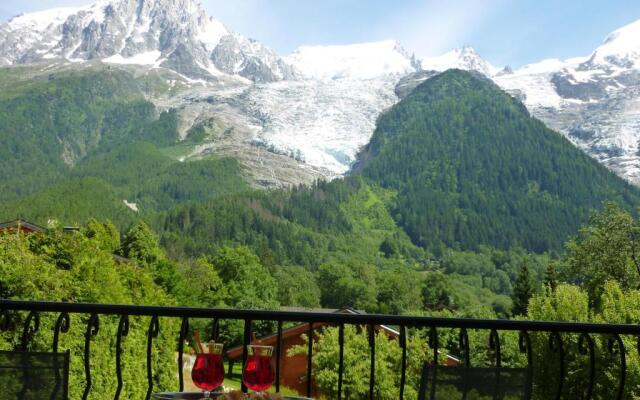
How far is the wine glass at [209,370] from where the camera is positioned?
4.00m

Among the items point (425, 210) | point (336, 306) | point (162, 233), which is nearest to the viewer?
point (336, 306)

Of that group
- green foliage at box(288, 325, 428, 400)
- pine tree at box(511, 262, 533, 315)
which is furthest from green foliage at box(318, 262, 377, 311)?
green foliage at box(288, 325, 428, 400)

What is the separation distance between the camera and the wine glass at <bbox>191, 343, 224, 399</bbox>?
13.1 feet

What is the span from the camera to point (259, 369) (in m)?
3.96

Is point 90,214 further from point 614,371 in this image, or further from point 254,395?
point 254,395

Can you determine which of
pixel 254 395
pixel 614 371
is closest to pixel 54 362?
pixel 254 395

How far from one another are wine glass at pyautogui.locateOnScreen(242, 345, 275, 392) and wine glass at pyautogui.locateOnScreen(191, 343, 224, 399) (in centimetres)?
15

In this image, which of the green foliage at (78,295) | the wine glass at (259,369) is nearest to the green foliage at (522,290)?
the green foliage at (78,295)

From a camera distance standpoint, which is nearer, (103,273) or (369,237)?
(103,273)

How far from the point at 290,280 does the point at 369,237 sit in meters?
65.3

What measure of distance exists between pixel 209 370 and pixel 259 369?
30cm

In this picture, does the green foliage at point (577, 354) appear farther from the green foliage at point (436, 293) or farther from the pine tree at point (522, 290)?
the green foliage at point (436, 293)

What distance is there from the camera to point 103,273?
23891mm

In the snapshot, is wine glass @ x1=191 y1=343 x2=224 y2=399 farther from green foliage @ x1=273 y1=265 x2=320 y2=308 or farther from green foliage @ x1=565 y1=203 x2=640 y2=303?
green foliage @ x1=273 y1=265 x2=320 y2=308
